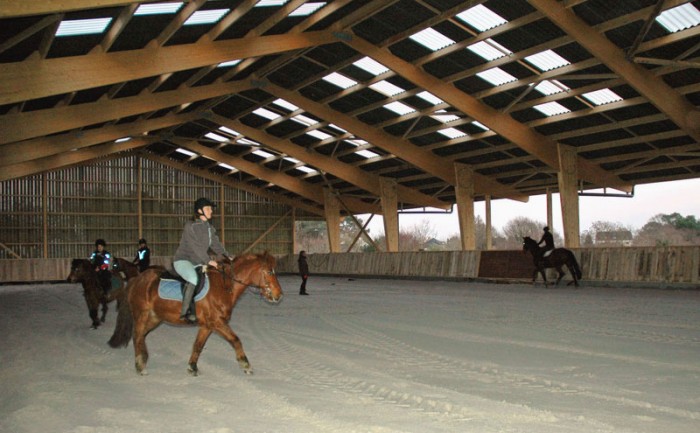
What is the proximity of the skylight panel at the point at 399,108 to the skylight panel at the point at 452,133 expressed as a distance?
2.06 meters

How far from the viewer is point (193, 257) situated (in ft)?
26.2

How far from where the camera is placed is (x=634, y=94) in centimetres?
2230

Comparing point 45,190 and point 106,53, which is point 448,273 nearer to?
point 106,53

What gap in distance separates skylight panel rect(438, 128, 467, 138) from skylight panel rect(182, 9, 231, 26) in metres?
12.7

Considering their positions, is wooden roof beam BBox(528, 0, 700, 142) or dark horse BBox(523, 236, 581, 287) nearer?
wooden roof beam BBox(528, 0, 700, 142)

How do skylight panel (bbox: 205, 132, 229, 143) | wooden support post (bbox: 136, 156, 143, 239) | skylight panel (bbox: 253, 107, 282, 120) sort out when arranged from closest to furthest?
1. skylight panel (bbox: 253, 107, 282, 120)
2. skylight panel (bbox: 205, 132, 229, 143)
3. wooden support post (bbox: 136, 156, 143, 239)

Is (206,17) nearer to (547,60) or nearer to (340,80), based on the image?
(340,80)

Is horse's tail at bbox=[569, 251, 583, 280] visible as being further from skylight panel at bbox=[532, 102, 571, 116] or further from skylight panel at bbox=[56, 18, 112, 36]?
skylight panel at bbox=[56, 18, 112, 36]

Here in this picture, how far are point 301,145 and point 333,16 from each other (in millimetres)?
14197

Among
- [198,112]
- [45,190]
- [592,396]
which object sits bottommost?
[592,396]

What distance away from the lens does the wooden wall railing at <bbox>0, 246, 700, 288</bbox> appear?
2088 centimetres

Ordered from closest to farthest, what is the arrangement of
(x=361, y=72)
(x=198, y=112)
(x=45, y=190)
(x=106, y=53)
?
(x=106, y=53) < (x=361, y=72) < (x=198, y=112) < (x=45, y=190)

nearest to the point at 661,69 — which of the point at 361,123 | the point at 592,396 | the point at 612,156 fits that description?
the point at 612,156

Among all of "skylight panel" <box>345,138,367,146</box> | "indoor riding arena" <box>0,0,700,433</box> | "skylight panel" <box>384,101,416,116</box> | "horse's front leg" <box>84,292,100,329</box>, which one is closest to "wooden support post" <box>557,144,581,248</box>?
"indoor riding arena" <box>0,0,700,433</box>
